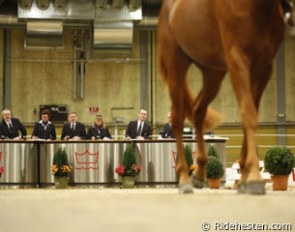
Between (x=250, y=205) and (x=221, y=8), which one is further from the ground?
(x=221, y=8)

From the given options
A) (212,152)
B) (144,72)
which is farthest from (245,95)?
(144,72)

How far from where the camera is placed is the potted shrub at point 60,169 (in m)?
12.0

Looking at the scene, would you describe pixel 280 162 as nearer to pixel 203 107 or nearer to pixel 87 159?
pixel 87 159

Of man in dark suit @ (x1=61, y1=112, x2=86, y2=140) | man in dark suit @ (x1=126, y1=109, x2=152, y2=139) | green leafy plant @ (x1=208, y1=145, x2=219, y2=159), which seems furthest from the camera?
man in dark suit @ (x1=61, y1=112, x2=86, y2=140)

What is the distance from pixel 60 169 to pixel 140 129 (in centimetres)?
212

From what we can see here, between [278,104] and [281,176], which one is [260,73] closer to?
[281,176]

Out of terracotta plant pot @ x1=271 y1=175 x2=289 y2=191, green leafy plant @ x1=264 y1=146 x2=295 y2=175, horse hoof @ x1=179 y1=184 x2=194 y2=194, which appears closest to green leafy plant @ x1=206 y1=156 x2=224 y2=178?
green leafy plant @ x1=264 y1=146 x2=295 y2=175

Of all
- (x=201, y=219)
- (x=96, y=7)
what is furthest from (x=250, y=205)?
(x=96, y=7)

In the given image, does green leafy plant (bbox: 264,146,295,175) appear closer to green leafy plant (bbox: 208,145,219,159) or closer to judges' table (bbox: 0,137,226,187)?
green leafy plant (bbox: 208,145,219,159)

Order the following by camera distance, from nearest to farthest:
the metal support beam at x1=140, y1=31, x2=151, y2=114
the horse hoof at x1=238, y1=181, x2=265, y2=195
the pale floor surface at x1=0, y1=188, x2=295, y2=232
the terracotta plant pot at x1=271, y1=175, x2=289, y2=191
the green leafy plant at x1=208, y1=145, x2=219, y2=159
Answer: the pale floor surface at x1=0, y1=188, x2=295, y2=232
the horse hoof at x1=238, y1=181, x2=265, y2=195
the terracotta plant pot at x1=271, y1=175, x2=289, y2=191
the green leafy plant at x1=208, y1=145, x2=219, y2=159
the metal support beam at x1=140, y1=31, x2=151, y2=114

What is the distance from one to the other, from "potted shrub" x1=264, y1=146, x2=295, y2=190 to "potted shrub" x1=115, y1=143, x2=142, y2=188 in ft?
11.1

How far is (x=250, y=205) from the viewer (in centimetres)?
264

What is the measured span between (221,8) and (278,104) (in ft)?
53.1

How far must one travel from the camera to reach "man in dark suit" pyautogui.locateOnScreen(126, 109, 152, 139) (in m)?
13.2
